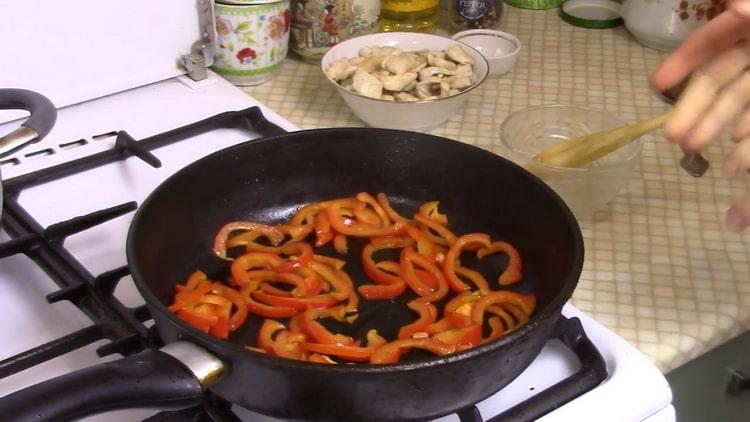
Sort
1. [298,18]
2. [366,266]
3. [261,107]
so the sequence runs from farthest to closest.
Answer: [298,18], [261,107], [366,266]

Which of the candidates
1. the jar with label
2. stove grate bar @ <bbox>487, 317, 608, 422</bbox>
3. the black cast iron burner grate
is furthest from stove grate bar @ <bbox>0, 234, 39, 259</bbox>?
the jar with label

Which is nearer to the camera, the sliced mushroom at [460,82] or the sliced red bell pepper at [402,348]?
the sliced red bell pepper at [402,348]

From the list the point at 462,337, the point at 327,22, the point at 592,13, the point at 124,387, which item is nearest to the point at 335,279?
the point at 462,337

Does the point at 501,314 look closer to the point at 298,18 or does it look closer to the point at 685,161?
the point at 685,161

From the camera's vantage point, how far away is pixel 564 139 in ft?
3.10

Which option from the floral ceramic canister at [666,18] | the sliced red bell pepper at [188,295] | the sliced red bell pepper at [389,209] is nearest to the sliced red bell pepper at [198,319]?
the sliced red bell pepper at [188,295]

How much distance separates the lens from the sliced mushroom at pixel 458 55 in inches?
38.8

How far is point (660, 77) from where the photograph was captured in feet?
2.33

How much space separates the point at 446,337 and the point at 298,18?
597 millimetres

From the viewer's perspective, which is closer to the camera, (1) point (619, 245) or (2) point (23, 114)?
(1) point (619, 245)

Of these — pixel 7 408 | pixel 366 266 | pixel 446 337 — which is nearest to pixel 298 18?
pixel 366 266

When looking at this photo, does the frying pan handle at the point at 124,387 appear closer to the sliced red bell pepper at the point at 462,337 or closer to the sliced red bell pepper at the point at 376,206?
the sliced red bell pepper at the point at 462,337

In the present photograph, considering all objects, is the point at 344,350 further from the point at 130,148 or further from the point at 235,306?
the point at 130,148

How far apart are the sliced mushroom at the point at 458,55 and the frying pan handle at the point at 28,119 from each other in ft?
1.64
